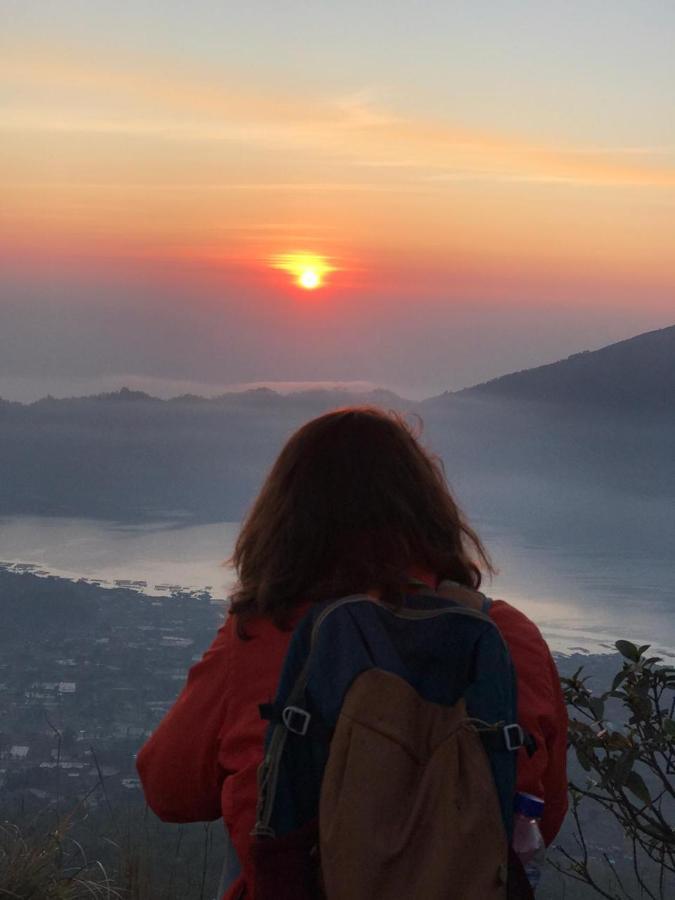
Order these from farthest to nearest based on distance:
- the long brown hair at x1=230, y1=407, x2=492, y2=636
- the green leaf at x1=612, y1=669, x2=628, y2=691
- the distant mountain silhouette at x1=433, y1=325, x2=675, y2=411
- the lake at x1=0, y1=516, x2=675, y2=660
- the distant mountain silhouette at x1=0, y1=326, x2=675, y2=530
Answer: the distant mountain silhouette at x1=433, y1=325, x2=675, y2=411 → the distant mountain silhouette at x1=0, y1=326, x2=675, y2=530 → the lake at x1=0, y1=516, x2=675, y2=660 → the green leaf at x1=612, y1=669, x2=628, y2=691 → the long brown hair at x1=230, y1=407, x2=492, y2=636

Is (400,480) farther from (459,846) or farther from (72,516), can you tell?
(72,516)

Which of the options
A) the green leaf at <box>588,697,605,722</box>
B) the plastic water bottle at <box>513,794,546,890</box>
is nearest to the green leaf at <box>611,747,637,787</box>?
the green leaf at <box>588,697,605,722</box>

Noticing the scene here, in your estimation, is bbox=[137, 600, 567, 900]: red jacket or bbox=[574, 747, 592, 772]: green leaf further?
bbox=[574, 747, 592, 772]: green leaf

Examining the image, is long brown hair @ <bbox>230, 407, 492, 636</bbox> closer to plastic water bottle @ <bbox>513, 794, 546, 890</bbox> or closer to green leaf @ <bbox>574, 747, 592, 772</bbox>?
plastic water bottle @ <bbox>513, 794, 546, 890</bbox>

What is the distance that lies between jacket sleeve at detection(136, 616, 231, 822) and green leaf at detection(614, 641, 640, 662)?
4.59 feet

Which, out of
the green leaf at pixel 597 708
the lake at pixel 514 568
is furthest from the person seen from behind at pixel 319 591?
the lake at pixel 514 568

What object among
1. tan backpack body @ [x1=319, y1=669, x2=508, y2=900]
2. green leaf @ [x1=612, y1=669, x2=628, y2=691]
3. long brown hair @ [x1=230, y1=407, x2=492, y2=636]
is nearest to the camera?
tan backpack body @ [x1=319, y1=669, x2=508, y2=900]

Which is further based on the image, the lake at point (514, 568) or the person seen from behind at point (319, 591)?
the lake at point (514, 568)

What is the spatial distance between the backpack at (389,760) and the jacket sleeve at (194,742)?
0.70 ft

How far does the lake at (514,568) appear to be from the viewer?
12836 mm

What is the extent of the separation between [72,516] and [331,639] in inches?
949

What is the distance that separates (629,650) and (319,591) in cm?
138

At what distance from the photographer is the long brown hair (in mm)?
2035

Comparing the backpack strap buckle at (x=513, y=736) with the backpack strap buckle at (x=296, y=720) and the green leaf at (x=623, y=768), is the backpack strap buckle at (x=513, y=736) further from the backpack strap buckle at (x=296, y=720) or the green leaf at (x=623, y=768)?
the green leaf at (x=623, y=768)
